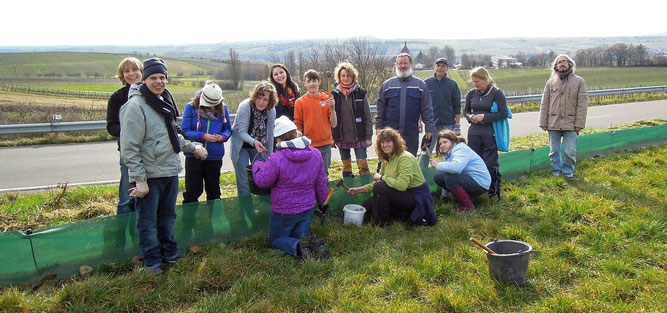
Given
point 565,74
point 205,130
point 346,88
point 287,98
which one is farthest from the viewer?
point 565,74

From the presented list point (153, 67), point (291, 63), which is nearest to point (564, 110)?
point (153, 67)

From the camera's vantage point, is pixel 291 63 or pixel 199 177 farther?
pixel 291 63

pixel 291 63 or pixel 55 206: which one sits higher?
pixel 291 63

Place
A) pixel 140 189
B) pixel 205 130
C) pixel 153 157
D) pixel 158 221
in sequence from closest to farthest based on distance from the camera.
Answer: pixel 140 189 < pixel 153 157 < pixel 158 221 < pixel 205 130

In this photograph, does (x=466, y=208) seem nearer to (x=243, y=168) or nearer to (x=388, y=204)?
(x=388, y=204)

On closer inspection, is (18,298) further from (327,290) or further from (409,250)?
(409,250)

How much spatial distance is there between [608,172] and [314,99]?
472cm

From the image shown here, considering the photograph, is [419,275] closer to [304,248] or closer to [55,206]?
[304,248]

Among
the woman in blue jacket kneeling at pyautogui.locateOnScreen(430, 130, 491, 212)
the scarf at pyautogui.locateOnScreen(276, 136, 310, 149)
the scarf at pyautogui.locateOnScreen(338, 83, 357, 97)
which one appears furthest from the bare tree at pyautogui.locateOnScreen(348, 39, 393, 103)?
the scarf at pyautogui.locateOnScreen(276, 136, 310, 149)

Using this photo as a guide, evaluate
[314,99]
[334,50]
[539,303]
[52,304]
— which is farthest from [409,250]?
[334,50]

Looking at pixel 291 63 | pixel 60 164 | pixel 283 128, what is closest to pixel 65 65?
pixel 291 63

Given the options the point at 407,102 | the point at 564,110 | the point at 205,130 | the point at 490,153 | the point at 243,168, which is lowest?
the point at 490,153

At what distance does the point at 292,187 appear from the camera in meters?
4.49

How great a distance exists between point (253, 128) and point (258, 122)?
0.09 m
